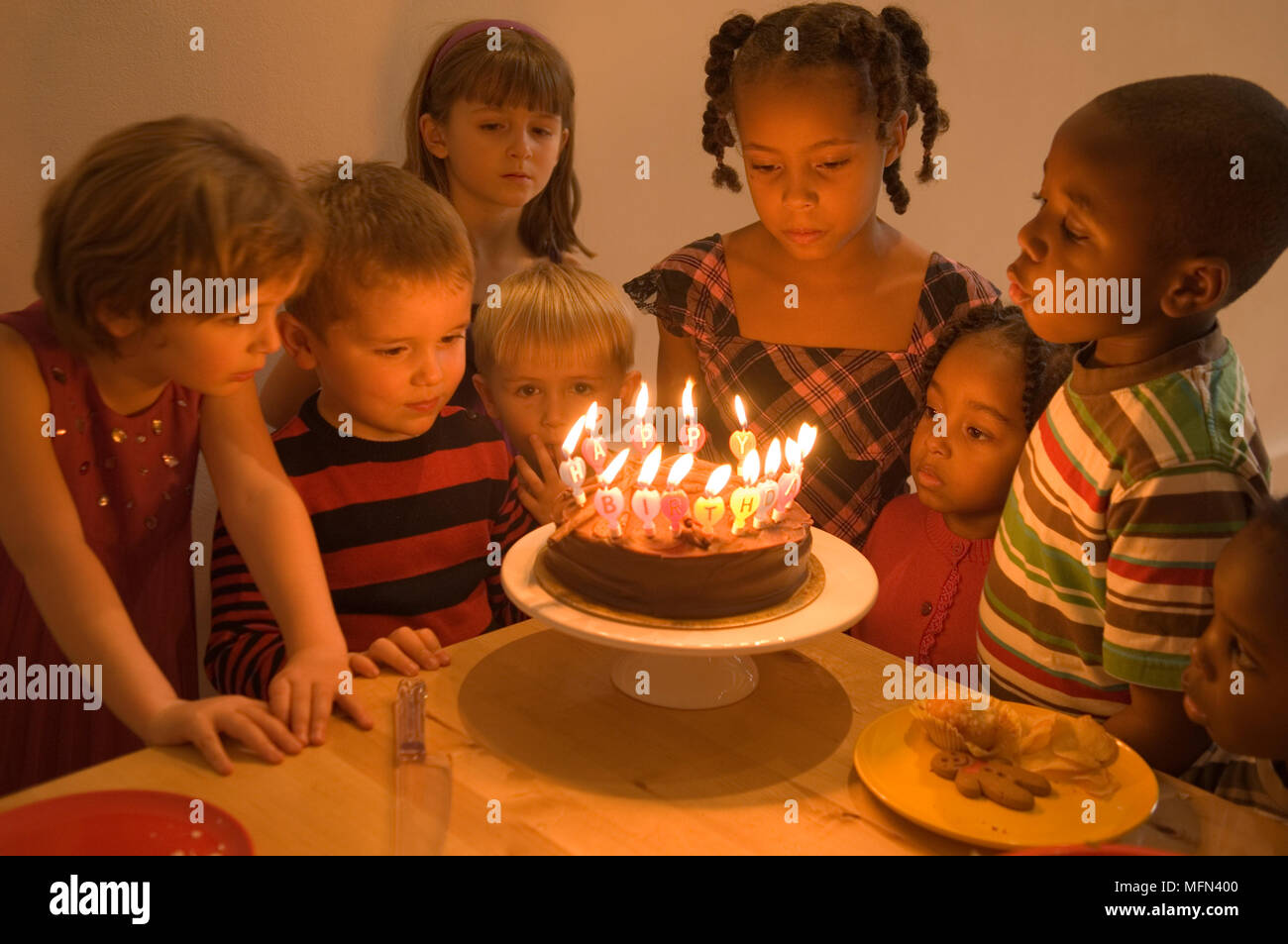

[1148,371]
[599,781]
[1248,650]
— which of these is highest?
[1148,371]

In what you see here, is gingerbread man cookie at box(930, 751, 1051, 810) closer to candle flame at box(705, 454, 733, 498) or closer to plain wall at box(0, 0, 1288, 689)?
candle flame at box(705, 454, 733, 498)

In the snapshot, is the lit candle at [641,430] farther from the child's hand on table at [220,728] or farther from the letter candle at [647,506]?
the child's hand on table at [220,728]

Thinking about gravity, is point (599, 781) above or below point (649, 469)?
below

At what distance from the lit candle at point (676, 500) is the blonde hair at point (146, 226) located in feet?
1.82

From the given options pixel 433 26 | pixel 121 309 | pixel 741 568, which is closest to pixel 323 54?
pixel 433 26

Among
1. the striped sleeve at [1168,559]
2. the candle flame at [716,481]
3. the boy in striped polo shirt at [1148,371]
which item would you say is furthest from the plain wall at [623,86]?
the candle flame at [716,481]

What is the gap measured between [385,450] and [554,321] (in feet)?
1.24

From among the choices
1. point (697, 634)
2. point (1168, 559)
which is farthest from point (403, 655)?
point (1168, 559)

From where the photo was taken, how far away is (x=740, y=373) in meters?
2.18

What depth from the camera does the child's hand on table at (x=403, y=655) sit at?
148 cm

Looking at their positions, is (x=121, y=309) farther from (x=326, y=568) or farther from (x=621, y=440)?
(x=621, y=440)

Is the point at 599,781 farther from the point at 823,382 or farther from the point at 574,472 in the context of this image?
the point at 823,382

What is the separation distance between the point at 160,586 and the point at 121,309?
1.72 ft

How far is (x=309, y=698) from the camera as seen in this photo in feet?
4.45
